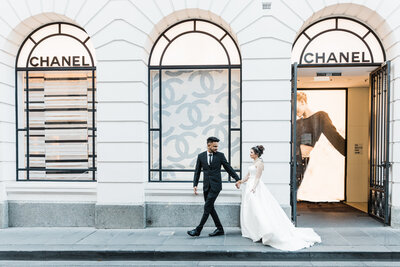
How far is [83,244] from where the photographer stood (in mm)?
6211

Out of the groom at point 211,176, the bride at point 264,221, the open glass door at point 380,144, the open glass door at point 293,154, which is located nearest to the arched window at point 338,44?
the open glass door at point 380,144

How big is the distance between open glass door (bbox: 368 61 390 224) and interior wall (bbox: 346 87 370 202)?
1.99m

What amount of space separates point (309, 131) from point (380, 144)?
2.83m

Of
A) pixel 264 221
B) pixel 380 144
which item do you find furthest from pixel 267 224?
pixel 380 144

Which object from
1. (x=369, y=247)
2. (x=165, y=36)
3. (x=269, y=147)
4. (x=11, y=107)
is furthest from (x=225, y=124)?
(x=11, y=107)

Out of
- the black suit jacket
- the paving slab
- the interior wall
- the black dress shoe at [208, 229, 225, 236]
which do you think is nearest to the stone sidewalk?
the paving slab

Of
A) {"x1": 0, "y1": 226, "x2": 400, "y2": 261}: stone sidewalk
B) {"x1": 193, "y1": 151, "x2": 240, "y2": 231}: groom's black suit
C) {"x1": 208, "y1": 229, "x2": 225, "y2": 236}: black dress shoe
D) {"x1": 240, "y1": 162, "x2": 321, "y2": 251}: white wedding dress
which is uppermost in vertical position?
{"x1": 193, "y1": 151, "x2": 240, "y2": 231}: groom's black suit

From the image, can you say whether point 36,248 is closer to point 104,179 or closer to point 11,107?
point 104,179

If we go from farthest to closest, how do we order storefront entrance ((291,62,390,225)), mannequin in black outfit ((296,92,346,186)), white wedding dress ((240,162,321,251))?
1. mannequin in black outfit ((296,92,346,186))
2. storefront entrance ((291,62,390,225))
3. white wedding dress ((240,162,321,251))

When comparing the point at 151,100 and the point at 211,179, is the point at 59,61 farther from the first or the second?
the point at 211,179

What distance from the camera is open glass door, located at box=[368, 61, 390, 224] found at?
7141mm

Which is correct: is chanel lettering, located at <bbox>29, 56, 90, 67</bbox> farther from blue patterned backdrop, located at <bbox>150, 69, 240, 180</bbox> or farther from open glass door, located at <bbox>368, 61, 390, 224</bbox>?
open glass door, located at <bbox>368, 61, 390, 224</bbox>

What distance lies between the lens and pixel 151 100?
7.76 m

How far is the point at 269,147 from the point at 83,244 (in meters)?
4.45
